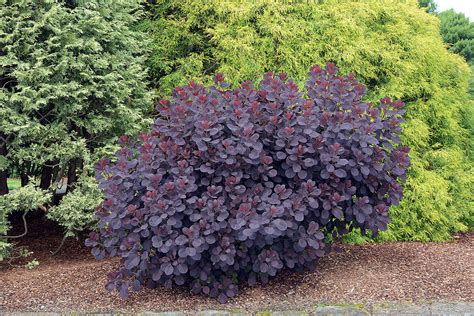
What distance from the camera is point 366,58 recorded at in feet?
19.4

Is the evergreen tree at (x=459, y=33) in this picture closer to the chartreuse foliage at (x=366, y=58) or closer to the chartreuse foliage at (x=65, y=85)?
the chartreuse foliage at (x=366, y=58)

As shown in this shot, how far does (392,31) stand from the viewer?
613 cm

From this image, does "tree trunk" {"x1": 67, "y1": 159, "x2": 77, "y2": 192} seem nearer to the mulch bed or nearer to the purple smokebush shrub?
the mulch bed

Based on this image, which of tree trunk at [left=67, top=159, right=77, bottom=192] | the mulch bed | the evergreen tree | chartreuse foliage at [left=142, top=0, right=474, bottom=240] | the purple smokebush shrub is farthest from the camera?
the evergreen tree

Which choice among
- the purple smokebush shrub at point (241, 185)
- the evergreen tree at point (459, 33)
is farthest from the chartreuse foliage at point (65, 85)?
the evergreen tree at point (459, 33)

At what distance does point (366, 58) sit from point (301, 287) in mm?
3056

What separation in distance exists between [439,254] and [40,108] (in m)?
4.05

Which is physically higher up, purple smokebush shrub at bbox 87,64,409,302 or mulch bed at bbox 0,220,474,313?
purple smokebush shrub at bbox 87,64,409,302

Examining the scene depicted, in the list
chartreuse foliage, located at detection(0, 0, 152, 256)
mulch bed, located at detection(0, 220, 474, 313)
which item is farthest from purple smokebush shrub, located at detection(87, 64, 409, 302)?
chartreuse foliage, located at detection(0, 0, 152, 256)

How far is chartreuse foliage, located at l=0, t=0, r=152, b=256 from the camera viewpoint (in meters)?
4.85

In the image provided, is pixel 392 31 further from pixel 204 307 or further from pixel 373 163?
pixel 204 307

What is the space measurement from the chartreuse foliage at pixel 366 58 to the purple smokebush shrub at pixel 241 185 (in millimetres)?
1761

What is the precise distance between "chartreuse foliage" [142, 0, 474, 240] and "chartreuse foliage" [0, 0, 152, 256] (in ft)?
2.86

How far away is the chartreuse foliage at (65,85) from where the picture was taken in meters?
4.85
